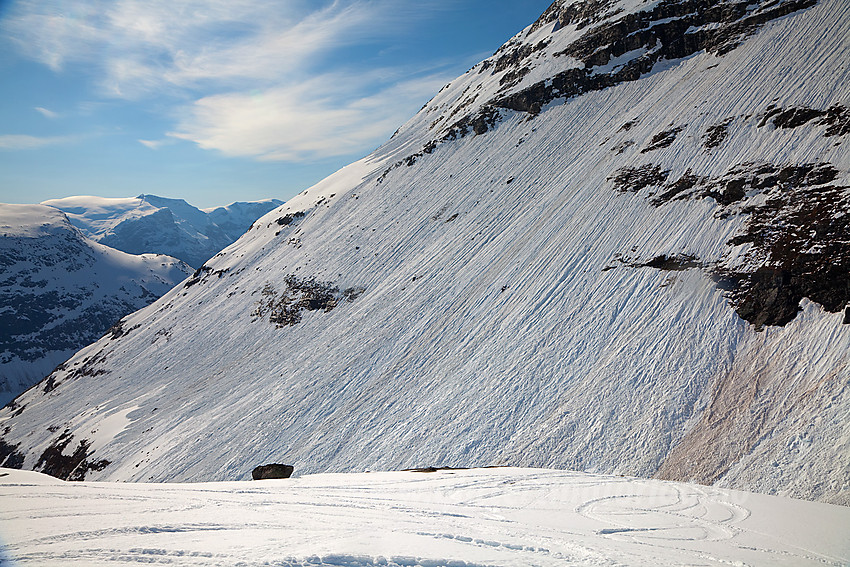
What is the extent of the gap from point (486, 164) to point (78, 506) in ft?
175

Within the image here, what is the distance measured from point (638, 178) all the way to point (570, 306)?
606 inches

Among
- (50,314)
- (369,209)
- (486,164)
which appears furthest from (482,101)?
(50,314)

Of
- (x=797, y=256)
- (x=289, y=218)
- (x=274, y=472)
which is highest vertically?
(x=289, y=218)

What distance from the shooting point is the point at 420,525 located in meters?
7.24

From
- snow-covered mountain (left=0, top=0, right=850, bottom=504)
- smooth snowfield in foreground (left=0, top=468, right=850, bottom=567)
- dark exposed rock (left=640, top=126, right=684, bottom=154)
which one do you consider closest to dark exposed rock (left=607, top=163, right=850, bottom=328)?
snow-covered mountain (left=0, top=0, right=850, bottom=504)

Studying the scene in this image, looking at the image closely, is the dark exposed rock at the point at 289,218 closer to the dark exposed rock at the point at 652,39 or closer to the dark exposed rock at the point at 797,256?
the dark exposed rock at the point at 652,39

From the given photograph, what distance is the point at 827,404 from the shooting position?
1605cm

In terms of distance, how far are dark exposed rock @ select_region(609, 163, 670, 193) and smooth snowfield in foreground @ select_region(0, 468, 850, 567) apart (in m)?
28.8

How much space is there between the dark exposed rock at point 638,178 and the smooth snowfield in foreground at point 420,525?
28811mm

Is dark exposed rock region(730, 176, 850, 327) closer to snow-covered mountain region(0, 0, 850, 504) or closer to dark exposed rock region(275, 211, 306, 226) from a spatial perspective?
snow-covered mountain region(0, 0, 850, 504)

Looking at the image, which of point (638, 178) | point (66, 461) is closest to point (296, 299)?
point (66, 461)

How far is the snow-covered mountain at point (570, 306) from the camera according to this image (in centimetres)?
1939

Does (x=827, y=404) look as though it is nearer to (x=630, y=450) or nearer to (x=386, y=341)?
(x=630, y=450)

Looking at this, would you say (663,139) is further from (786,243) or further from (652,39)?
(652,39)
